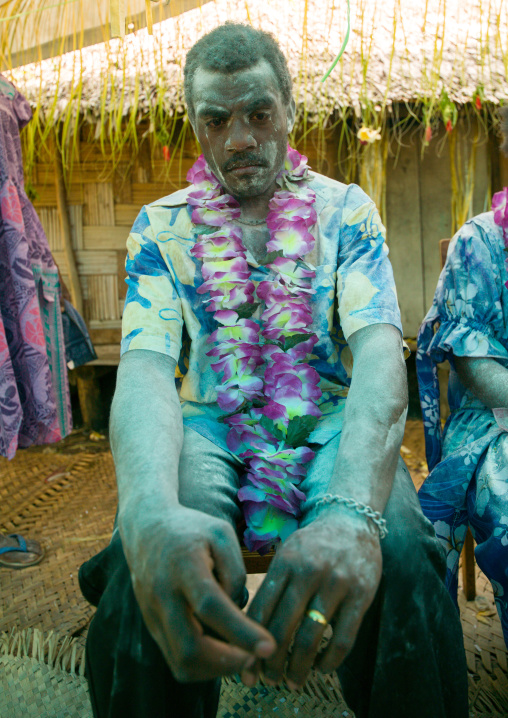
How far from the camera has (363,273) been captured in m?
1.50

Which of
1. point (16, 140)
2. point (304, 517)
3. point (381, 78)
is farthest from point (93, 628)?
point (381, 78)

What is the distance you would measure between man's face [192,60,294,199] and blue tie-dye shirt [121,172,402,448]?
18 centimetres

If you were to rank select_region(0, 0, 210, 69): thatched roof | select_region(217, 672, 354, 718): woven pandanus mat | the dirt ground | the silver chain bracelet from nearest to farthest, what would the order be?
A: the silver chain bracelet, select_region(217, 672, 354, 718): woven pandanus mat, select_region(0, 0, 210, 69): thatched roof, the dirt ground

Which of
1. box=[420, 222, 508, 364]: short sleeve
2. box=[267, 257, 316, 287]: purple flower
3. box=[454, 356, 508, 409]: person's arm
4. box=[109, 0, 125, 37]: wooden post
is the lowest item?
box=[454, 356, 508, 409]: person's arm

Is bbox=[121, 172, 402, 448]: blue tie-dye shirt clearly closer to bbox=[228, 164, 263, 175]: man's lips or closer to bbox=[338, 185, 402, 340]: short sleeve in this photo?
bbox=[338, 185, 402, 340]: short sleeve

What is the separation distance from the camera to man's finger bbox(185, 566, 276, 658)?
2.88ft

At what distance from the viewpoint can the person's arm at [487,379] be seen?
1658mm

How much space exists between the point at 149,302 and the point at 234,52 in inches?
27.8

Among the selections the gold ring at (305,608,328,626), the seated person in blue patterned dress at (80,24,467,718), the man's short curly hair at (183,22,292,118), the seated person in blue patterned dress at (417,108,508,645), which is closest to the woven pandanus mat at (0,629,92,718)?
the seated person in blue patterned dress at (80,24,467,718)

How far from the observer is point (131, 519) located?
1.07 metres

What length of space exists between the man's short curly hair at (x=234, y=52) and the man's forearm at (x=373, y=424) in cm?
80

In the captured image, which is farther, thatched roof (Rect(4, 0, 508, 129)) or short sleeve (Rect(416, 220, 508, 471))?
thatched roof (Rect(4, 0, 508, 129))

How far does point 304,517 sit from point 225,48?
1236 millimetres

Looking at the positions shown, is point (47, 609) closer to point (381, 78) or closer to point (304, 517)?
point (304, 517)
